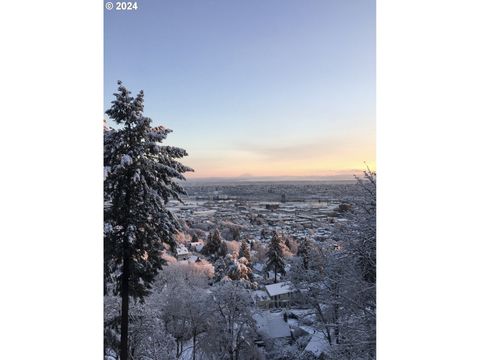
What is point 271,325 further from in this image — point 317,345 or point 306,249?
point 306,249

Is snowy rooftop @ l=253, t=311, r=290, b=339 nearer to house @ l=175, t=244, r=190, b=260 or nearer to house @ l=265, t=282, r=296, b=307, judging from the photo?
house @ l=265, t=282, r=296, b=307

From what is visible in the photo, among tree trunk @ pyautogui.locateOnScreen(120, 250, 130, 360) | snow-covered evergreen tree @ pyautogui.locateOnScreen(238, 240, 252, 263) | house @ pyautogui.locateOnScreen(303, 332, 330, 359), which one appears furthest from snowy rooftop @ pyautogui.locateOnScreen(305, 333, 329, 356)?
tree trunk @ pyautogui.locateOnScreen(120, 250, 130, 360)

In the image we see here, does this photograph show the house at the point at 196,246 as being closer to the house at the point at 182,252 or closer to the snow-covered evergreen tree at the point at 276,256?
the house at the point at 182,252

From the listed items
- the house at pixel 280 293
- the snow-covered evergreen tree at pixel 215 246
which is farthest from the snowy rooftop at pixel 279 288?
the snow-covered evergreen tree at pixel 215 246
